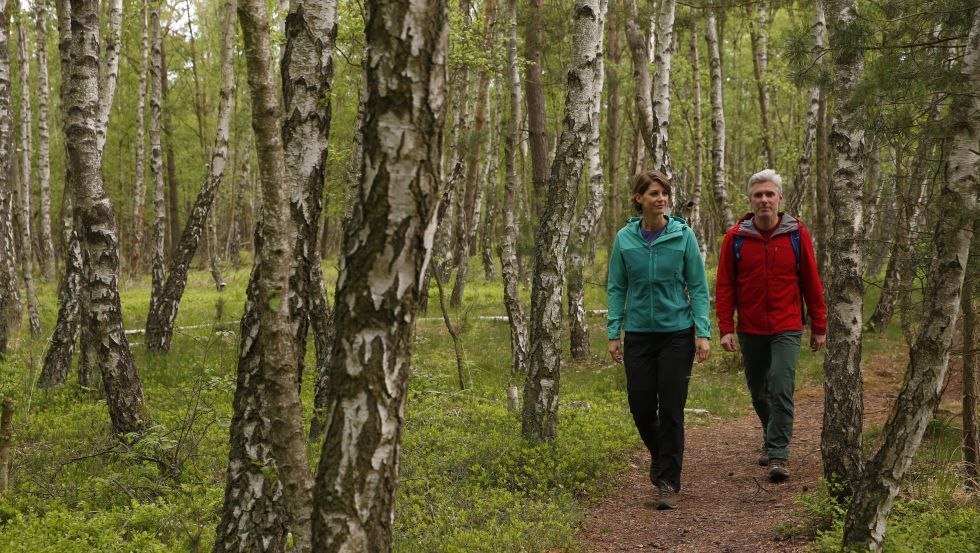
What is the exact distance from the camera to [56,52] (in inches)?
1109

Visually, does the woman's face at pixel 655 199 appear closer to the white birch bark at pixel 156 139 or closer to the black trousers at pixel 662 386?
the black trousers at pixel 662 386

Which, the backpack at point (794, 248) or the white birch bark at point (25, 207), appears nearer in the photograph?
the backpack at point (794, 248)

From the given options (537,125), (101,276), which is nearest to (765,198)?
(101,276)

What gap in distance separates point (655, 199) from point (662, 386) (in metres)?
1.41

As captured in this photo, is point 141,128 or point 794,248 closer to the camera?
point 794,248

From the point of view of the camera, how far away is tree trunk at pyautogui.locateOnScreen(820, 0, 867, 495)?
507 centimetres

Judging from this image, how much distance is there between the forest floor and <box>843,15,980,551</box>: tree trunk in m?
1.03

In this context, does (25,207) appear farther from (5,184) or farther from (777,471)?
(777,471)

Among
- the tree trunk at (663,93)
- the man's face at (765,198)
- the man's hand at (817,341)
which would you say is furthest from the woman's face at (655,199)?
the tree trunk at (663,93)

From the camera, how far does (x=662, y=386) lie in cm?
570

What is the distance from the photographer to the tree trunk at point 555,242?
667cm

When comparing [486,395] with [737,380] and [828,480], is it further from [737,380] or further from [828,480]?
[828,480]

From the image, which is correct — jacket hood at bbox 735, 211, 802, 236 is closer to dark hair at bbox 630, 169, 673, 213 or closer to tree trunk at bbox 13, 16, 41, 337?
dark hair at bbox 630, 169, 673, 213

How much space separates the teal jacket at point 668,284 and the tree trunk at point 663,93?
5477 mm
